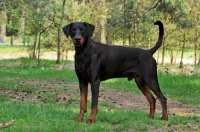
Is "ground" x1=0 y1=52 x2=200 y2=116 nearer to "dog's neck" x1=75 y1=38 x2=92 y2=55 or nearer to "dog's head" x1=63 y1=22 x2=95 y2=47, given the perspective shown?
"dog's neck" x1=75 y1=38 x2=92 y2=55

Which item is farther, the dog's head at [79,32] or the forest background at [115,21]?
the forest background at [115,21]

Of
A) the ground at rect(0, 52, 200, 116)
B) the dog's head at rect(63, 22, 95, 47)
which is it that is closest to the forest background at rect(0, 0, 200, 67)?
the ground at rect(0, 52, 200, 116)

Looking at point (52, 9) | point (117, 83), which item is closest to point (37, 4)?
point (52, 9)

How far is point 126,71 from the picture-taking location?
6.78m

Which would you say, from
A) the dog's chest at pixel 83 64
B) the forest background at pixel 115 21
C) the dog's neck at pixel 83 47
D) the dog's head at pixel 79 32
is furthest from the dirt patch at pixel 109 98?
the forest background at pixel 115 21

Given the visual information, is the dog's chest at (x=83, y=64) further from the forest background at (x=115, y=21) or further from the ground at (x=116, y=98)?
the forest background at (x=115, y=21)

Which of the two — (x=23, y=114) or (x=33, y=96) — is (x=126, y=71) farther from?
(x=33, y=96)

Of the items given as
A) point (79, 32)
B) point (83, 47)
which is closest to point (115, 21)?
point (83, 47)

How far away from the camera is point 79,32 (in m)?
6.04

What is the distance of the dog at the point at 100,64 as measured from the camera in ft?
20.5

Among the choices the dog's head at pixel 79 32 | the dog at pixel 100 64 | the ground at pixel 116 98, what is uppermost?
the dog's head at pixel 79 32

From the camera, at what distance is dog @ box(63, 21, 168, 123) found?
624 cm

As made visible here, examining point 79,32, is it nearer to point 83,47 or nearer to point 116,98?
point 83,47

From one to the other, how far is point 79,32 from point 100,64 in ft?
Answer: 2.44
